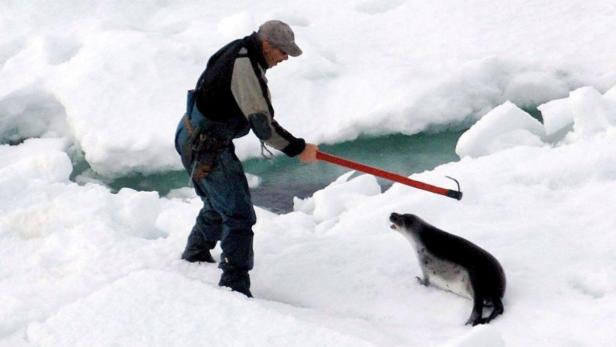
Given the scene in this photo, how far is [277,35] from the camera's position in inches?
131

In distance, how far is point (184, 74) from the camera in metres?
7.01

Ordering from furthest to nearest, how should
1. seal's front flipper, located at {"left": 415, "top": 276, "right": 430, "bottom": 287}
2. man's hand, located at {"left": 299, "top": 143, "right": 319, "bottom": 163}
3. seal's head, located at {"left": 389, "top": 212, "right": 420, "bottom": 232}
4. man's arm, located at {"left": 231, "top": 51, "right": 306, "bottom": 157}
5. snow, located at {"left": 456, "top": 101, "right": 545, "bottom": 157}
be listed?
snow, located at {"left": 456, "top": 101, "right": 545, "bottom": 157} < seal's head, located at {"left": 389, "top": 212, "right": 420, "bottom": 232} < seal's front flipper, located at {"left": 415, "top": 276, "right": 430, "bottom": 287} < man's hand, located at {"left": 299, "top": 143, "right": 319, "bottom": 163} < man's arm, located at {"left": 231, "top": 51, "right": 306, "bottom": 157}

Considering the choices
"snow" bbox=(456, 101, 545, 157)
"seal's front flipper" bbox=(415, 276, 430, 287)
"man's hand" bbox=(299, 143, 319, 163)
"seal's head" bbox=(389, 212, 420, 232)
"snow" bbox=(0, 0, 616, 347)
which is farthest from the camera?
"snow" bbox=(456, 101, 545, 157)

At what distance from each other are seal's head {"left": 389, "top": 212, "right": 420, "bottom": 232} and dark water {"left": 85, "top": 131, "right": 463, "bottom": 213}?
1.89 metres

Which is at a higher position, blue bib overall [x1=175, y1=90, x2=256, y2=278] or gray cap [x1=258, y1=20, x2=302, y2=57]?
gray cap [x1=258, y1=20, x2=302, y2=57]

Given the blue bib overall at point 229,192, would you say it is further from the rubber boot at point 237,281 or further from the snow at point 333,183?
the snow at point 333,183

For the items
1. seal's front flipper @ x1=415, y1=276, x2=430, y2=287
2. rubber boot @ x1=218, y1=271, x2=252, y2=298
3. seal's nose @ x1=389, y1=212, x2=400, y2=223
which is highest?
seal's nose @ x1=389, y1=212, x2=400, y2=223

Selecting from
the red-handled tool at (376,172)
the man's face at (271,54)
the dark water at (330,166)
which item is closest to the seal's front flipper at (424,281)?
the red-handled tool at (376,172)

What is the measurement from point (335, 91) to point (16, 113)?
9.51 ft

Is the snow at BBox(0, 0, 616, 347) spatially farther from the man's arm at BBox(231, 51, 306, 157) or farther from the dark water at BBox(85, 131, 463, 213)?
the man's arm at BBox(231, 51, 306, 157)

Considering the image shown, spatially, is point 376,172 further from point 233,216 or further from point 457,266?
point 233,216

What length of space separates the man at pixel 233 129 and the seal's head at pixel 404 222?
0.65 m

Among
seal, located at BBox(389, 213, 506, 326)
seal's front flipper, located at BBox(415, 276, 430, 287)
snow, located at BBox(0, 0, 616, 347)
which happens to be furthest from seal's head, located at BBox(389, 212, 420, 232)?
seal's front flipper, located at BBox(415, 276, 430, 287)

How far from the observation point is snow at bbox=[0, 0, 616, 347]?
10.3 feet
